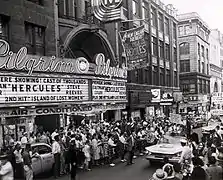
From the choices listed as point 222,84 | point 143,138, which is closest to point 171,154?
point 143,138

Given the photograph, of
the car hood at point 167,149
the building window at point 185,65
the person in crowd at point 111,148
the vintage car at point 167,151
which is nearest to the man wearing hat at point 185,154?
the vintage car at point 167,151

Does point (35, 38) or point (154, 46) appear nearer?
point (35, 38)

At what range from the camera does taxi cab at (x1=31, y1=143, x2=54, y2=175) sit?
1485 centimetres

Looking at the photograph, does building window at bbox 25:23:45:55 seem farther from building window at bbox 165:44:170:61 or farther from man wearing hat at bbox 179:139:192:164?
building window at bbox 165:44:170:61

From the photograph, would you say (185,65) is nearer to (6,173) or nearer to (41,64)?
(41,64)

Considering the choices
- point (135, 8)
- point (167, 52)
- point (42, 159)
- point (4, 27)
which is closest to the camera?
point (42, 159)

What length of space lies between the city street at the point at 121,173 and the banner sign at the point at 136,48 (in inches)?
359

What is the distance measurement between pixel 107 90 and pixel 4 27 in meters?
7.92

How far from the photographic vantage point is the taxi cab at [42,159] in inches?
584

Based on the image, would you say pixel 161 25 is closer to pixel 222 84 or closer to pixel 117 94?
pixel 117 94

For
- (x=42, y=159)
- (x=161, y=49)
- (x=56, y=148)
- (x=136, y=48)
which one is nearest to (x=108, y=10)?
(x=136, y=48)

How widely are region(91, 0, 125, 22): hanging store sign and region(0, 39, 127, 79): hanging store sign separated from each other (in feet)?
A: 22.1

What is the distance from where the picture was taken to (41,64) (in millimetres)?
15305

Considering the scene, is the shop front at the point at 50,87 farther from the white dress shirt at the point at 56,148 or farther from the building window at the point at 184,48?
the building window at the point at 184,48
